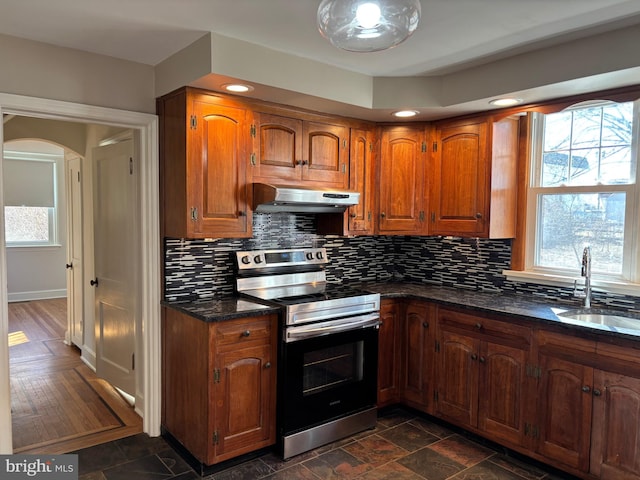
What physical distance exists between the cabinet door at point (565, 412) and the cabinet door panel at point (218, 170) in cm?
201

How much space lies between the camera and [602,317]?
2756mm

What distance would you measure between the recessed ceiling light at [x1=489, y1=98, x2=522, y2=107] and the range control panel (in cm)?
160

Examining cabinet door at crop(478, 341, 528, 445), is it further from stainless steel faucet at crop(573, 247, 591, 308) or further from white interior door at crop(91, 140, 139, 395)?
white interior door at crop(91, 140, 139, 395)

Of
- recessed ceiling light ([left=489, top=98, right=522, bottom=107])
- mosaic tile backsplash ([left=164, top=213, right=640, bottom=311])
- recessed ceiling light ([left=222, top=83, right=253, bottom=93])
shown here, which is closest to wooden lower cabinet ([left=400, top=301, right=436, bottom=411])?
mosaic tile backsplash ([left=164, top=213, right=640, bottom=311])

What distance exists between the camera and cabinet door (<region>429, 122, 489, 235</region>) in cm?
324

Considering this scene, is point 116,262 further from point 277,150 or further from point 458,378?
point 458,378

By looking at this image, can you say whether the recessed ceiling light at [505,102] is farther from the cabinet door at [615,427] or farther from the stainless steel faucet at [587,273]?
the cabinet door at [615,427]

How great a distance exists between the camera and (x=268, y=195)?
9.38 ft

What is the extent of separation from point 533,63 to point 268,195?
1.70 meters

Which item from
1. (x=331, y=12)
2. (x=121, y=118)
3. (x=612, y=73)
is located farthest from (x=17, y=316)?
(x=612, y=73)

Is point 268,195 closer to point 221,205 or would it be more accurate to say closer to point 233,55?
point 221,205

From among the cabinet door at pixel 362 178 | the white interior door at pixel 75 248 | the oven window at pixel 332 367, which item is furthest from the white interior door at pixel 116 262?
the cabinet door at pixel 362 178

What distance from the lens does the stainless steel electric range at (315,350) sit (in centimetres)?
281

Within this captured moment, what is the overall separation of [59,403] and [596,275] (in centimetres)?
392
